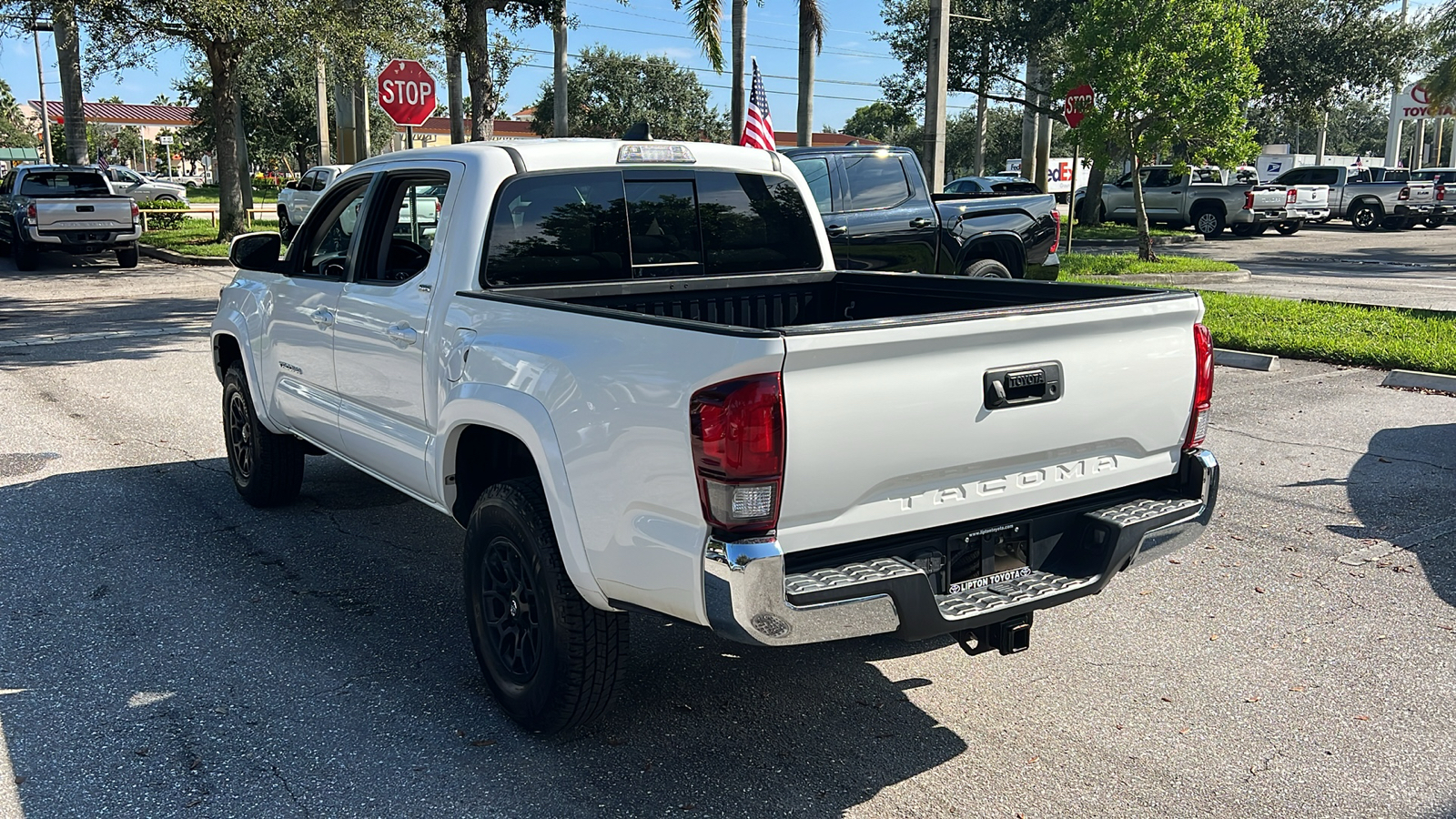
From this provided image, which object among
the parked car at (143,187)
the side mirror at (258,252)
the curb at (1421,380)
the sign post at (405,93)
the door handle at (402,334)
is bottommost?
the curb at (1421,380)

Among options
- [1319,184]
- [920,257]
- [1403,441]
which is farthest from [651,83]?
[1403,441]

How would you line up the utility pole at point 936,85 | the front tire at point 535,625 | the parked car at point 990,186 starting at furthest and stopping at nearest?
the parked car at point 990,186 < the utility pole at point 936,85 < the front tire at point 535,625

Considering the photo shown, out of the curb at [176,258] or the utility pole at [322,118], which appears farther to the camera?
the utility pole at [322,118]

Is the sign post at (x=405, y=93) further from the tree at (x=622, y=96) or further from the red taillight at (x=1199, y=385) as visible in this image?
the tree at (x=622, y=96)

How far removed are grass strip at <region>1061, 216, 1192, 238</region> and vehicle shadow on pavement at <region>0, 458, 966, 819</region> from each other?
24984 mm

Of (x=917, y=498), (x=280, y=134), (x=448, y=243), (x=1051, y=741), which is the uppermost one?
(x=280, y=134)

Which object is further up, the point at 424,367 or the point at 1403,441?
the point at 424,367

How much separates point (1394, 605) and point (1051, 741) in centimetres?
212

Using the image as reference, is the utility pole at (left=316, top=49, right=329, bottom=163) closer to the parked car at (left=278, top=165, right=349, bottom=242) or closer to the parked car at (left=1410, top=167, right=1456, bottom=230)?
the parked car at (left=278, top=165, right=349, bottom=242)

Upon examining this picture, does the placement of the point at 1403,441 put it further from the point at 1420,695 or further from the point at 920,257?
the point at 920,257

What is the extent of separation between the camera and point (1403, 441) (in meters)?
7.75

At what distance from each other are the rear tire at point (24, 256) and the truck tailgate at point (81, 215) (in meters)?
0.68

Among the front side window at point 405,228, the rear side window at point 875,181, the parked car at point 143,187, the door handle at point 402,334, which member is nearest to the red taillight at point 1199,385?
the door handle at point 402,334

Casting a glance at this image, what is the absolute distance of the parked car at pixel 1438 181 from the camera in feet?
111
